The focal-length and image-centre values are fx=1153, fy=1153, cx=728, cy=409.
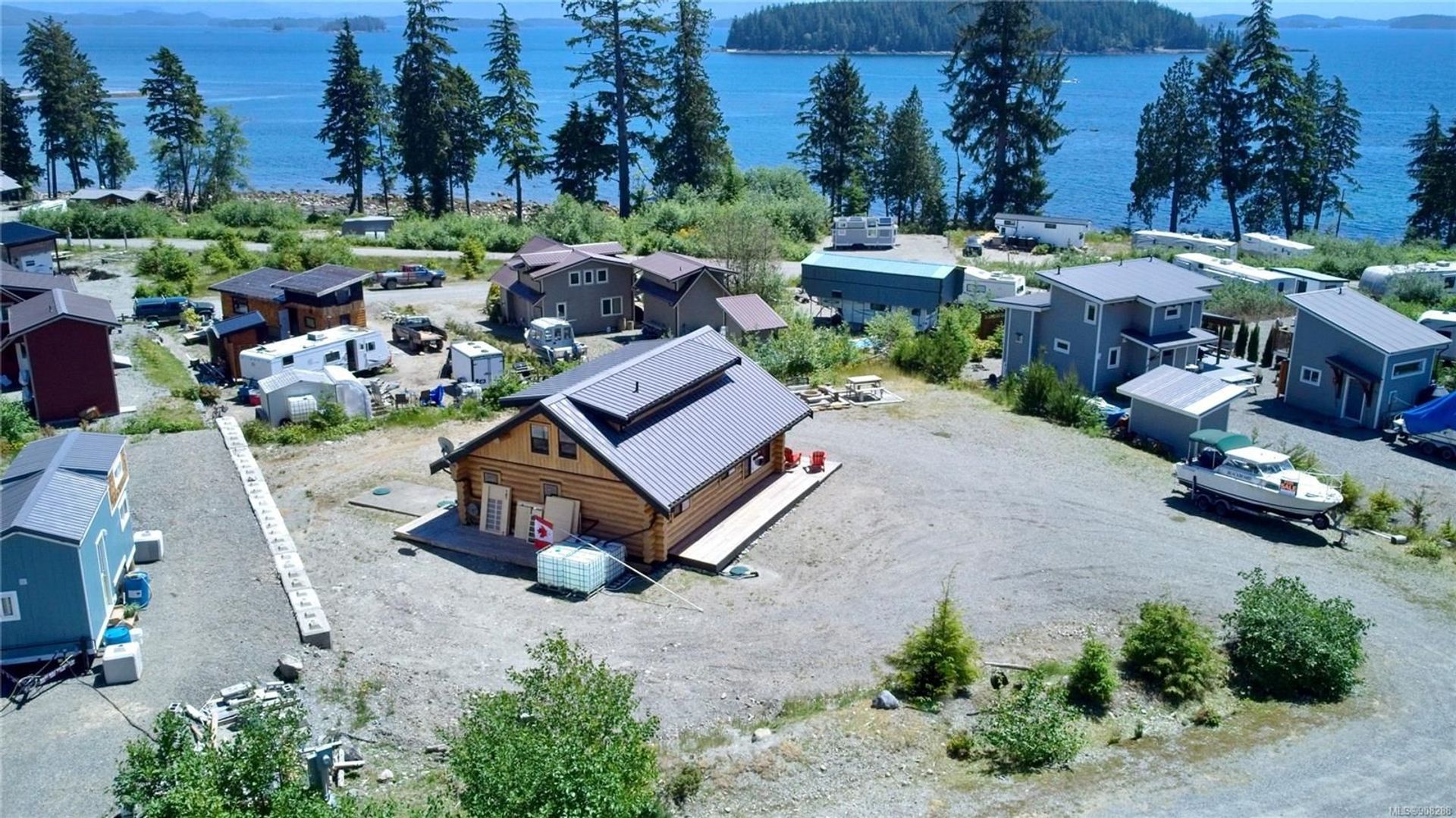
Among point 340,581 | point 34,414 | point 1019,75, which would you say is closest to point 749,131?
point 1019,75

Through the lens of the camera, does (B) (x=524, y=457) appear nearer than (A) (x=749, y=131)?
Yes

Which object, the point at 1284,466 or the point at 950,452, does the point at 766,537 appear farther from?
the point at 1284,466

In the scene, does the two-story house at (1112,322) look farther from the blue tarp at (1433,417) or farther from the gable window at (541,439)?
the gable window at (541,439)

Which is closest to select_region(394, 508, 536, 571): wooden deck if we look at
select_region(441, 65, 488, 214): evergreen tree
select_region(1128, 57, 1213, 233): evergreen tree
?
select_region(441, 65, 488, 214): evergreen tree

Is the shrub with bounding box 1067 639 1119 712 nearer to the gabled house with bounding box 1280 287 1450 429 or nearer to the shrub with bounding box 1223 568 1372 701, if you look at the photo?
the shrub with bounding box 1223 568 1372 701

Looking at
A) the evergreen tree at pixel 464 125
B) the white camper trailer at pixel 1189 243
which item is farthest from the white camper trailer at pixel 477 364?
the evergreen tree at pixel 464 125
